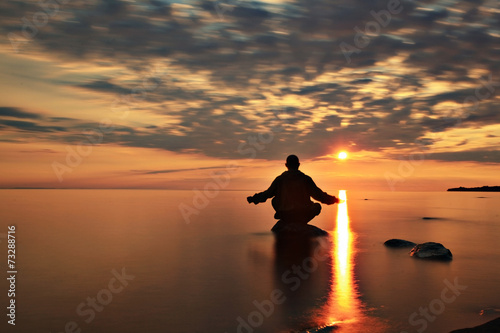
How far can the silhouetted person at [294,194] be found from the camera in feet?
77.7

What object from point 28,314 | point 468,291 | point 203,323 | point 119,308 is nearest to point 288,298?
point 203,323

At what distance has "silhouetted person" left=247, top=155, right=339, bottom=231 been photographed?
23.7 metres

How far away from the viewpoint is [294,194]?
77.8ft

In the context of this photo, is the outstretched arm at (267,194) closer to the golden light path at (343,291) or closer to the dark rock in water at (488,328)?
the golden light path at (343,291)

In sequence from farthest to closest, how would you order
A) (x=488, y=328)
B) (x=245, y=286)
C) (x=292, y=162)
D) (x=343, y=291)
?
1. (x=292, y=162)
2. (x=245, y=286)
3. (x=343, y=291)
4. (x=488, y=328)

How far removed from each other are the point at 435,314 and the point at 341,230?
18857 millimetres

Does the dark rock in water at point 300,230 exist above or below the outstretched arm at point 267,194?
below

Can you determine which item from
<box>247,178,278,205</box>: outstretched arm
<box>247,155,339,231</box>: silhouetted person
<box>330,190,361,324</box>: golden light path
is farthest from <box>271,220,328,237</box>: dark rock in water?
<box>330,190,361,324</box>: golden light path

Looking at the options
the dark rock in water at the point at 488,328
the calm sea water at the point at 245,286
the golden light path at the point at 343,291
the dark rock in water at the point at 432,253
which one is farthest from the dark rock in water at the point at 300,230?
the dark rock in water at the point at 488,328

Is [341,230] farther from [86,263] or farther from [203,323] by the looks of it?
[203,323]

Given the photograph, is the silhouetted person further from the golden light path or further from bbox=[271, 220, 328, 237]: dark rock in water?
the golden light path

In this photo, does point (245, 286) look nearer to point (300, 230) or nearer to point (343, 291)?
point (343, 291)

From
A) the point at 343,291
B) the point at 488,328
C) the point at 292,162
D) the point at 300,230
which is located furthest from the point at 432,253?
the point at 292,162

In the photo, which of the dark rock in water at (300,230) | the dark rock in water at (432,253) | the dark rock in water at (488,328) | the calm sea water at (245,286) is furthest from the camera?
the dark rock in water at (300,230)
